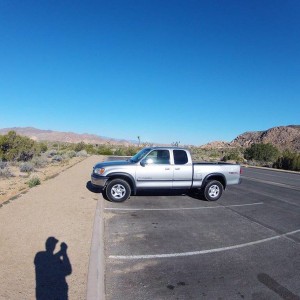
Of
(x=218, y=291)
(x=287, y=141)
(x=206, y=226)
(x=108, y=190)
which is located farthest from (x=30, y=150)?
(x=287, y=141)

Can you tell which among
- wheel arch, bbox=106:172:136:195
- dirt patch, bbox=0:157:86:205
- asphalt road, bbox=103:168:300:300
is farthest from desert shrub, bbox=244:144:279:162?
wheel arch, bbox=106:172:136:195

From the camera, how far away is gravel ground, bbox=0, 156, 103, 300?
4551 millimetres

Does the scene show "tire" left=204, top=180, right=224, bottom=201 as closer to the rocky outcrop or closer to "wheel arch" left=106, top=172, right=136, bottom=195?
"wheel arch" left=106, top=172, right=136, bottom=195

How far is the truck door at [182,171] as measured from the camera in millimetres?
11688

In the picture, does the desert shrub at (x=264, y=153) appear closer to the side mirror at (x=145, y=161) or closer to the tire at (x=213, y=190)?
the tire at (x=213, y=190)

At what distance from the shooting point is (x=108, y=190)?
11109 mm

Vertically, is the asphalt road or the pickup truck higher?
the pickup truck

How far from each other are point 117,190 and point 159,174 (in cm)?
156

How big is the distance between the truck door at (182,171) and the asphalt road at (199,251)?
73 centimetres

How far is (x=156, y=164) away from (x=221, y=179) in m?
2.87

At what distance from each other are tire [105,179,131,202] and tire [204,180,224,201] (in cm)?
304

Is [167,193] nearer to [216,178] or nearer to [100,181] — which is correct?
[216,178]

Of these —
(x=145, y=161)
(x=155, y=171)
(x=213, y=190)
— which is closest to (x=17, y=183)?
(x=145, y=161)

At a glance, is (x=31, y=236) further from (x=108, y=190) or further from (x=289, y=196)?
(x=289, y=196)
